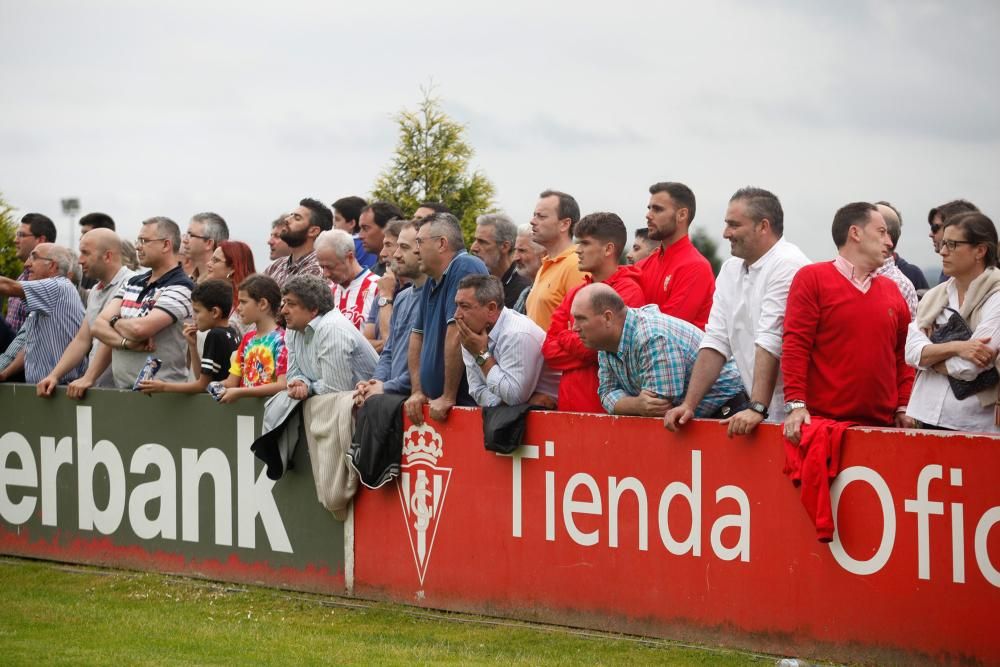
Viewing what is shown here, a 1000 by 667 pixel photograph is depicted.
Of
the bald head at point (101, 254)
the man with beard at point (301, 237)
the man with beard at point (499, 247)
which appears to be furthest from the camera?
the man with beard at point (301, 237)

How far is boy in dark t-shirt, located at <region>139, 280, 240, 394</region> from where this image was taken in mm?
10336

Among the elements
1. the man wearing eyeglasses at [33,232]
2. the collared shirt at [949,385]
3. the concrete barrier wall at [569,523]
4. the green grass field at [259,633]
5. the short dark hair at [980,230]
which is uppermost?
the man wearing eyeglasses at [33,232]

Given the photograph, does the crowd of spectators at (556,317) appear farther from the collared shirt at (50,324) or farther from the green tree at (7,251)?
the green tree at (7,251)

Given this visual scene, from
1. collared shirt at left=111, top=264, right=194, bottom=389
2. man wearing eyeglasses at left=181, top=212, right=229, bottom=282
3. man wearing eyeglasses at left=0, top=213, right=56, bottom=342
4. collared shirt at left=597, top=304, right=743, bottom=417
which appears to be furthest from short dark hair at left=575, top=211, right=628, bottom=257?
man wearing eyeglasses at left=0, top=213, right=56, bottom=342

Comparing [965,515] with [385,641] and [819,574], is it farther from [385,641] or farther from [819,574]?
[385,641]

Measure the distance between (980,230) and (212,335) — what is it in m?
5.73

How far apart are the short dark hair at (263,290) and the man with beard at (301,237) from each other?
138cm

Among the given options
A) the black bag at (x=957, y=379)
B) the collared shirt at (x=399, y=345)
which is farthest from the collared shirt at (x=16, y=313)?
the black bag at (x=957, y=379)

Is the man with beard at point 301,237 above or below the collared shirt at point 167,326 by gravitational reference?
above

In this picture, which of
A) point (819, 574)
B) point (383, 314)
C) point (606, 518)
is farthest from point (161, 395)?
point (819, 574)

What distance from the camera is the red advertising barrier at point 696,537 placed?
6953 mm

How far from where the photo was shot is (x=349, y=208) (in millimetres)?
12961

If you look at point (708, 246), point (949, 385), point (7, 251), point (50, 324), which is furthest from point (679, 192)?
point (708, 246)

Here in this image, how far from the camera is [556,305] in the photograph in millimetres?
9508
